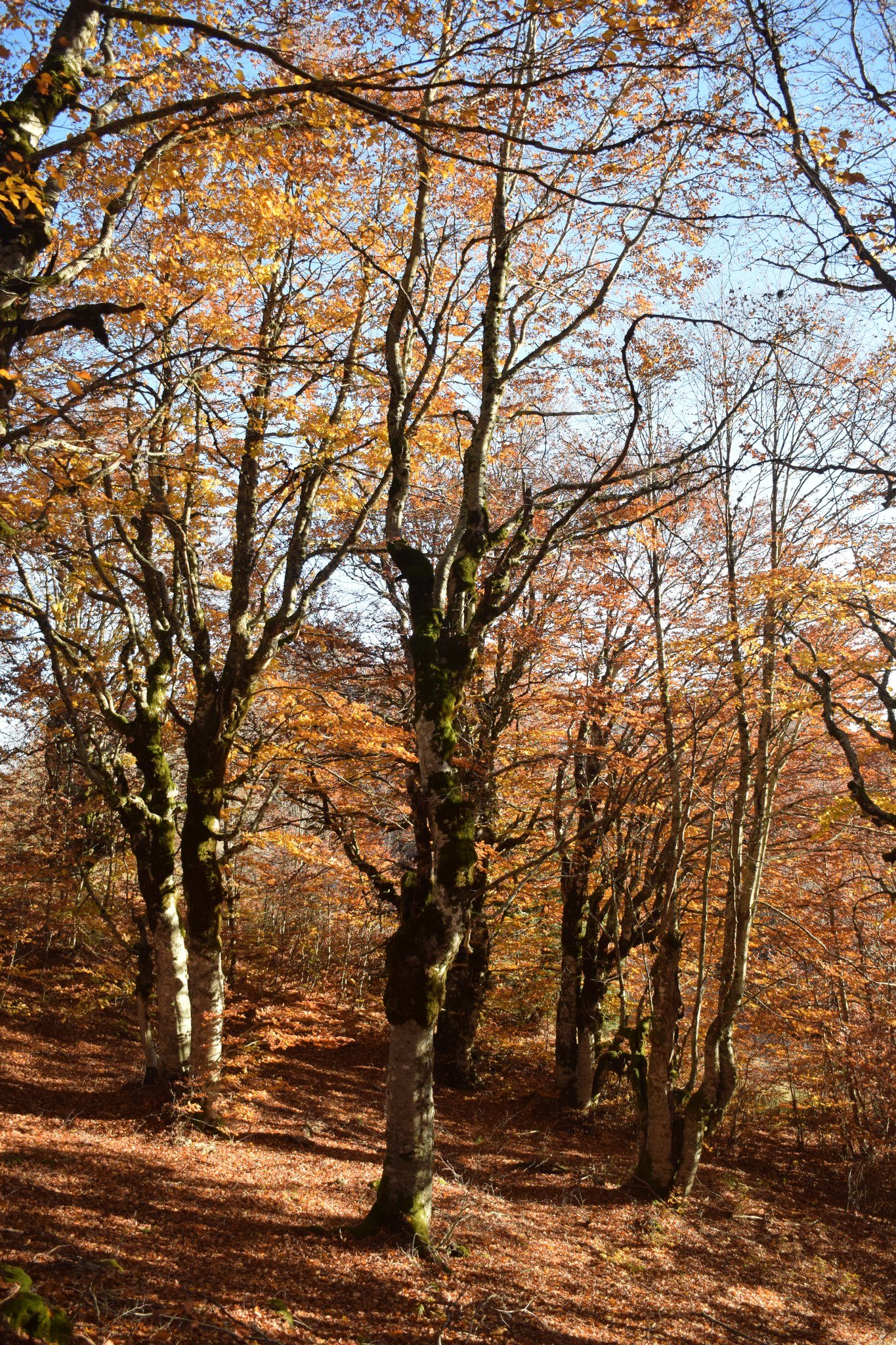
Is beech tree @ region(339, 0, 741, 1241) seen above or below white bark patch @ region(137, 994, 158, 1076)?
above

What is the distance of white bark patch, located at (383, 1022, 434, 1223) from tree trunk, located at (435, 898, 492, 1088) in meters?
7.32

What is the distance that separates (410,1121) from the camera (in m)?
5.64

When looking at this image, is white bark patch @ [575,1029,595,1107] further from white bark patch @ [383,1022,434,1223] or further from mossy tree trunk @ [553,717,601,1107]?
white bark patch @ [383,1022,434,1223]

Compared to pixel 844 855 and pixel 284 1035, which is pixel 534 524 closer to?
pixel 844 855

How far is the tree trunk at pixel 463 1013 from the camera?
43.4 ft

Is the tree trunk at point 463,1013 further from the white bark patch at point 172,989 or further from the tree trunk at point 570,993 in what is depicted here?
the white bark patch at point 172,989

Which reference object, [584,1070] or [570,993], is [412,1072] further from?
[584,1070]

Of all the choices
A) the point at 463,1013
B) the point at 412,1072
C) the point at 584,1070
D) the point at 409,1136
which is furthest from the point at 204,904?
the point at 584,1070

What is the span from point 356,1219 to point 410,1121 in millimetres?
1597

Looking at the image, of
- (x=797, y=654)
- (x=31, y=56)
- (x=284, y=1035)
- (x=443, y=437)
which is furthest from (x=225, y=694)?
(x=284, y=1035)

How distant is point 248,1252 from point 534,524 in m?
9.46

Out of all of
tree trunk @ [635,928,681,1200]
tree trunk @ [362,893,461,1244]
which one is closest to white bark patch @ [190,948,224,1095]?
tree trunk @ [362,893,461,1244]

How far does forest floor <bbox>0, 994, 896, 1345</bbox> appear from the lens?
468cm

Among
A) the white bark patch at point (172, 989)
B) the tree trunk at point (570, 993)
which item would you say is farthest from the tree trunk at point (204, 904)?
the tree trunk at point (570, 993)
